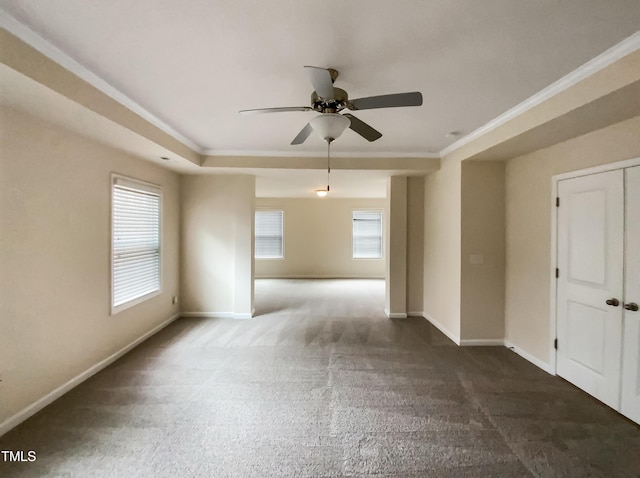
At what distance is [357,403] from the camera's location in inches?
93.0

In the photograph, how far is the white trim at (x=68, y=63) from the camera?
59.8 inches

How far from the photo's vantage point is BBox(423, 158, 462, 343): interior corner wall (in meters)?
3.66

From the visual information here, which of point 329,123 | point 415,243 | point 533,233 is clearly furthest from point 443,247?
point 329,123

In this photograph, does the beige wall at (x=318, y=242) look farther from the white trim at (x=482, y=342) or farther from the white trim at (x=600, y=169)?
the white trim at (x=600, y=169)

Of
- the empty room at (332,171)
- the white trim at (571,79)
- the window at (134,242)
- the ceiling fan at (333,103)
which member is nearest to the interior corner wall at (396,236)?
→ the empty room at (332,171)

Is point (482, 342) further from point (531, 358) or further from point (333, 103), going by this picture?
point (333, 103)

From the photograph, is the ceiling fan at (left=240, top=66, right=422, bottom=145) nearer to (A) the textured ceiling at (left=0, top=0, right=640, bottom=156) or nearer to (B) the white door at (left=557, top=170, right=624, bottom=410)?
(A) the textured ceiling at (left=0, top=0, right=640, bottom=156)

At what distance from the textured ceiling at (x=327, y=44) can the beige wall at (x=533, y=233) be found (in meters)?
0.82

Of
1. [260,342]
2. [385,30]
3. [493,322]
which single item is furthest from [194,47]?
[493,322]

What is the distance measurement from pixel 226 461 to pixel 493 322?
3384 millimetres

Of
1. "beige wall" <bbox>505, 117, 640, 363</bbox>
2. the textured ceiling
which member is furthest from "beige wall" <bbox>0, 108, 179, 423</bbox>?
"beige wall" <bbox>505, 117, 640, 363</bbox>

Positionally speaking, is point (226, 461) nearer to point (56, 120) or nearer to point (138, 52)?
point (138, 52)

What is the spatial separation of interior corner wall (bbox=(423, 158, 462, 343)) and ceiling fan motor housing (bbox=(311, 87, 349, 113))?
2.24m

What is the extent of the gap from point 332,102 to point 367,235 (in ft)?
22.3
